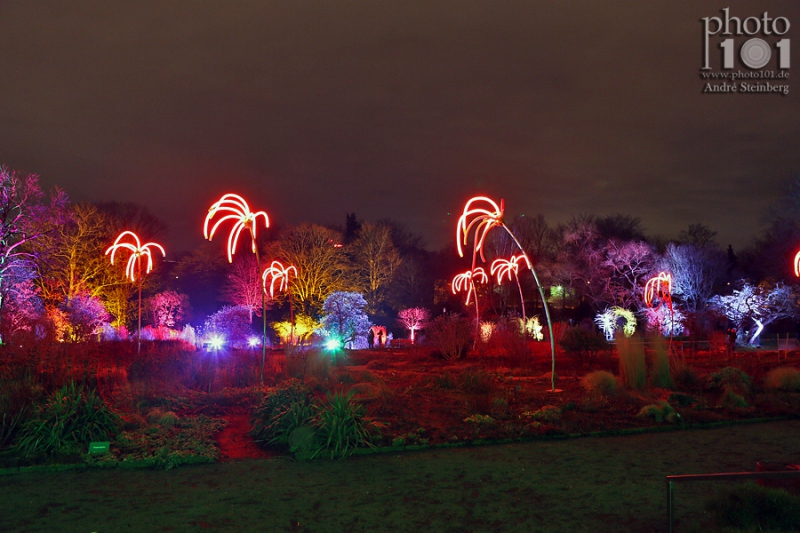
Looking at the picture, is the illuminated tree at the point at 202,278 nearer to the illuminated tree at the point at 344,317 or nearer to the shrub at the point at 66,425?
the illuminated tree at the point at 344,317

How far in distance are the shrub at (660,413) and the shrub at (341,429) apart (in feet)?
16.8

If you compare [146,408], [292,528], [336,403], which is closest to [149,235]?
[146,408]

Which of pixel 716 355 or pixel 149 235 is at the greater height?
pixel 149 235

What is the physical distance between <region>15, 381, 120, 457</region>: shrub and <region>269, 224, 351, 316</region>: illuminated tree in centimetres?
3234

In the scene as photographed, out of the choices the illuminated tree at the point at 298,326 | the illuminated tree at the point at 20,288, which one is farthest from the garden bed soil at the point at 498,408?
the illuminated tree at the point at 298,326

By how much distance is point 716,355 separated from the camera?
912 inches

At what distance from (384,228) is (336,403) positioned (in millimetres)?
40159

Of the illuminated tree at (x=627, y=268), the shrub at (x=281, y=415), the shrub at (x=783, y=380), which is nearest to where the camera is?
the shrub at (x=281, y=415)

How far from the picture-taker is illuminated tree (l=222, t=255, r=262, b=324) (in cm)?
4288

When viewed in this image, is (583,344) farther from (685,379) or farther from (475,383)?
(475,383)

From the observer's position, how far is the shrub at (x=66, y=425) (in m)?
7.92

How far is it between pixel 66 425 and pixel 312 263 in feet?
113

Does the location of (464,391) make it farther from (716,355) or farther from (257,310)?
(257,310)

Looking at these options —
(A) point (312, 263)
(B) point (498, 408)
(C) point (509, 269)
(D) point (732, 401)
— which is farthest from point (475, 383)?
(A) point (312, 263)
